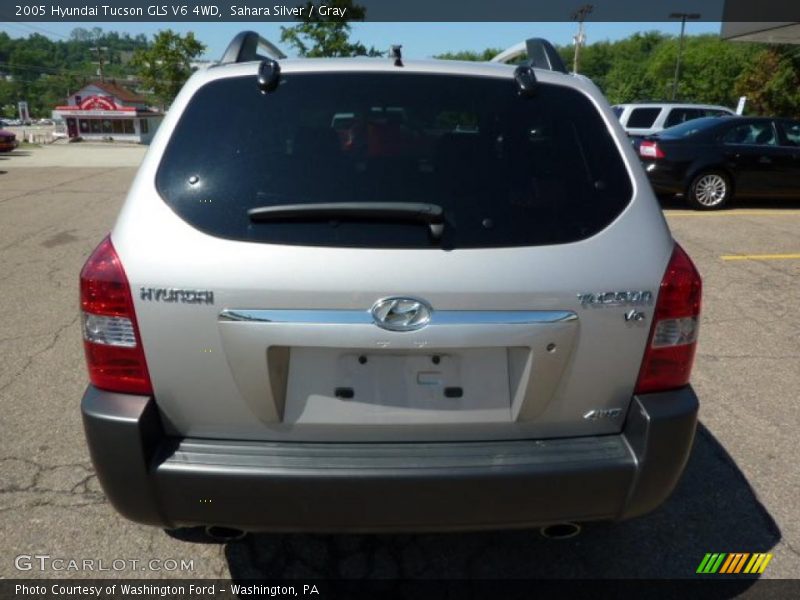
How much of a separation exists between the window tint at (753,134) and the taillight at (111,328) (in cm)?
1123

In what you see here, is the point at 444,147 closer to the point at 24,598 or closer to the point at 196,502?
the point at 196,502

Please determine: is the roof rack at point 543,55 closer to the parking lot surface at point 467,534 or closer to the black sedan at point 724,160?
the parking lot surface at point 467,534

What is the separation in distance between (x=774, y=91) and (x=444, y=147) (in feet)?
152

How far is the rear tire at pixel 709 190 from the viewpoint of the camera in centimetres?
1082

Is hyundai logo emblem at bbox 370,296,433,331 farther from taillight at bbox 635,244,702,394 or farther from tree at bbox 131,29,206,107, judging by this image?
tree at bbox 131,29,206,107

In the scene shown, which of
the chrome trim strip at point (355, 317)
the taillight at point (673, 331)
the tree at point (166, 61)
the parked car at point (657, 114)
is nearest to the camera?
the chrome trim strip at point (355, 317)

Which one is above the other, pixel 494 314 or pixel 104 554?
pixel 494 314

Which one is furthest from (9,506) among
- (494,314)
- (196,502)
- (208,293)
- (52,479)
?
(494,314)

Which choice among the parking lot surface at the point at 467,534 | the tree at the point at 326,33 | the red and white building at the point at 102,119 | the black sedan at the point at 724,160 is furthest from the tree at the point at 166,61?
the parking lot surface at the point at 467,534

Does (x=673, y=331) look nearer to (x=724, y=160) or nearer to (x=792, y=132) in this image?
(x=724, y=160)

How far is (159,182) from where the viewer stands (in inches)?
80.5

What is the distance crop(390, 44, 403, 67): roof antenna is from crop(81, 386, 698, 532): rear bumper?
52.8 inches

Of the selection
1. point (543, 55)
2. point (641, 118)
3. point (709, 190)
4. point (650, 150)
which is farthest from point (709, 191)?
point (543, 55)

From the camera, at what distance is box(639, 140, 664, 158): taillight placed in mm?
10750
